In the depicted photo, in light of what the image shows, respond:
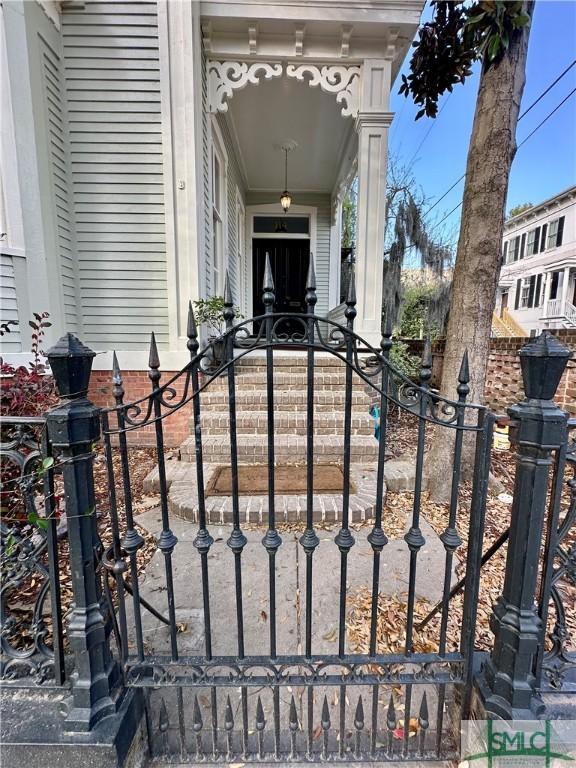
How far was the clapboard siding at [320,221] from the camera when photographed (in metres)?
7.82

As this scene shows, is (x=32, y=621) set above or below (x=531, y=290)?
below

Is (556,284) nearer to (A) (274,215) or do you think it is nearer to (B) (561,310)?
(B) (561,310)

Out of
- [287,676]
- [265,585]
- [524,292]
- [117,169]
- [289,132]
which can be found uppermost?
[289,132]

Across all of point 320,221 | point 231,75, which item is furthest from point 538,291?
point 231,75

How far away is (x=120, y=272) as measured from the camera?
13.3 ft

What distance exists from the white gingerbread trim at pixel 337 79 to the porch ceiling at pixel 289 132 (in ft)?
0.89

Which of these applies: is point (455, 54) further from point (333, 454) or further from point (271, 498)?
point (271, 498)

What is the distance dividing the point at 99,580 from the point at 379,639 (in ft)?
3.97

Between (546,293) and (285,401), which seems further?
(546,293)

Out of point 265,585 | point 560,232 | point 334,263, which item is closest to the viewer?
point 265,585

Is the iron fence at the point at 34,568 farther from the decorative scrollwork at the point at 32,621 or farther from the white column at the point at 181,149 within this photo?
the white column at the point at 181,149

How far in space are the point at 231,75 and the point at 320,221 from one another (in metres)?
3.88

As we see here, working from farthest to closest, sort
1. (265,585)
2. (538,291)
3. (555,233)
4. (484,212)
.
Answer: (538,291)
(555,233)
(484,212)
(265,585)

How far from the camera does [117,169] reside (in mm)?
3898
